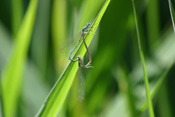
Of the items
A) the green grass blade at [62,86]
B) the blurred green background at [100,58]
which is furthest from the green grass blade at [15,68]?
the green grass blade at [62,86]

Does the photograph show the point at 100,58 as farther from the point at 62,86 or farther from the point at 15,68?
the point at 62,86

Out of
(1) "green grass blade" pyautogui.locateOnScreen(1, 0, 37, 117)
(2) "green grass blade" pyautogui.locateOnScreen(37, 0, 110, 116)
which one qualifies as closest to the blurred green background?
(1) "green grass blade" pyautogui.locateOnScreen(1, 0, 37, 117)

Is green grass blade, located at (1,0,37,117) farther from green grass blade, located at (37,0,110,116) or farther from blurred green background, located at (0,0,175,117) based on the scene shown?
green grass blade, located at (37,0,110,116)

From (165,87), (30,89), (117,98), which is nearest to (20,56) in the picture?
(30,89)

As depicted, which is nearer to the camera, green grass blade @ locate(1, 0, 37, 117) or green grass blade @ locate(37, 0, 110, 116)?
green grass blade @ locate(37, 0, 110, 116)

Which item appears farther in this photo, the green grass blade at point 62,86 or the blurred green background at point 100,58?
the blurred green background at point 100,58

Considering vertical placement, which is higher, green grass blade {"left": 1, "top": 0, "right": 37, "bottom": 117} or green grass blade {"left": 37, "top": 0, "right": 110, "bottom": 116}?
green grass blade {"left": 1, "top": 0, "right": 37, "bottom": 117}

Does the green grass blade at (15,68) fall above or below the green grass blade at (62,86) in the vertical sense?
above

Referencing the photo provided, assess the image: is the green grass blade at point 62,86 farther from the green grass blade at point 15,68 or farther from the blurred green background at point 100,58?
the green grass blade at point 15,68
